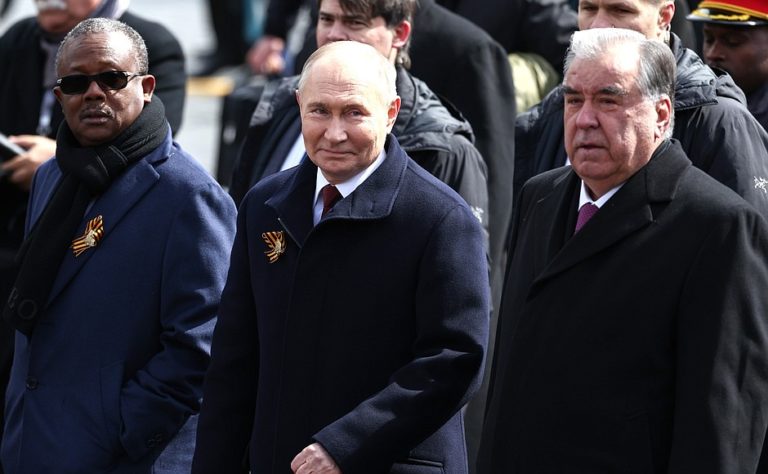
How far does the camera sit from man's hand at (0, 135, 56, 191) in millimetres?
6047

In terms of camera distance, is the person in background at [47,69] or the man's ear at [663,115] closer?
the man's ear at [663,115]

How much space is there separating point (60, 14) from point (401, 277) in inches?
121

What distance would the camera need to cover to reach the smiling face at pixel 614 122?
3.71m

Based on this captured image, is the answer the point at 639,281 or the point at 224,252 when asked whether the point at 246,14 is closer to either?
the point at 224,252

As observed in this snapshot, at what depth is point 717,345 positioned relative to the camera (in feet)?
11.3

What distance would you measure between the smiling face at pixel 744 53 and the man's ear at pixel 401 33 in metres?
1.08

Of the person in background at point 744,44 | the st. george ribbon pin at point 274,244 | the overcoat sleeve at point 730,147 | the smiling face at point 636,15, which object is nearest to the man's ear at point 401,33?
the smiling face at point 636,15

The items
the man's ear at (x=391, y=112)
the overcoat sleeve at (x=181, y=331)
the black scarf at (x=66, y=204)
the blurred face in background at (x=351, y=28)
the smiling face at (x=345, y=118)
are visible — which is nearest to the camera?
the smiling face at (x=345, y=118)

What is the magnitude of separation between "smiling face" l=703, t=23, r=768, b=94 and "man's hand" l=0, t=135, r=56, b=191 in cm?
259

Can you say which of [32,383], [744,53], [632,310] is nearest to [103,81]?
[32,383]

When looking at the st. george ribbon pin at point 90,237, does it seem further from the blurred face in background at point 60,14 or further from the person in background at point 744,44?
the person in background at point 744,44

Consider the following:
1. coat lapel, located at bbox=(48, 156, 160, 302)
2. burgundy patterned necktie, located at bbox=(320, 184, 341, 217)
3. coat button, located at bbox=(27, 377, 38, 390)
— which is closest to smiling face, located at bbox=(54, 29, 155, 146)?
coat lapel, located at bbox=(48, 156, 160, 302)

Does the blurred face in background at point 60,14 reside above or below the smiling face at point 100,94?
below

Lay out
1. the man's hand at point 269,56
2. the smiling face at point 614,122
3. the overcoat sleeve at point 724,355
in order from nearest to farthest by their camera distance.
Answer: the overcoat sleeve at point 724,355
the smiling face at point 614,122
the man's hand at point 269,56
